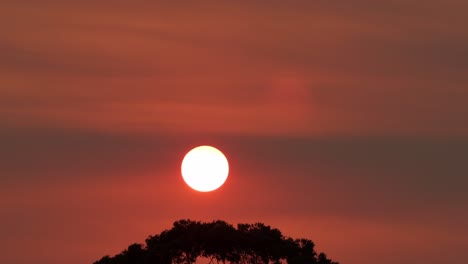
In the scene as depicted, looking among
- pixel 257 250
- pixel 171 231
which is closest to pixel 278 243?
pixel 257 250

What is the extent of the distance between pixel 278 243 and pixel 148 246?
10.7 m

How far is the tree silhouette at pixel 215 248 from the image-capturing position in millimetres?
111938

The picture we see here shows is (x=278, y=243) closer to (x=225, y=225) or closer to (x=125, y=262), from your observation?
(x=225, y=225)

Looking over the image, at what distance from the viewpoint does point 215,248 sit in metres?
113

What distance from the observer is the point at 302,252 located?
368 ft

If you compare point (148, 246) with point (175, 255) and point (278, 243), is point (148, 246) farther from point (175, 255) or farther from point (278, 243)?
point (278, 243)

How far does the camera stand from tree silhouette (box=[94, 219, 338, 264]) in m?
112

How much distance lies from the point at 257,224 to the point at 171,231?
287 inches

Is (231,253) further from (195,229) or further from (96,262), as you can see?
(96,262)

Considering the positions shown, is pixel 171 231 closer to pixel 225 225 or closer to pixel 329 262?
pixel 225 225

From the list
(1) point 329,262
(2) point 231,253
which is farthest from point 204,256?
(1) point 329,262

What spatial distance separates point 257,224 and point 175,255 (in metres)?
7.88

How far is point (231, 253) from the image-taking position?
11269cm

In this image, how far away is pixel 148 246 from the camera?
113875mm
